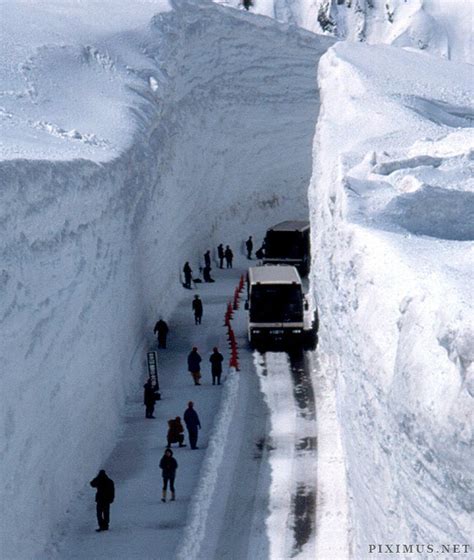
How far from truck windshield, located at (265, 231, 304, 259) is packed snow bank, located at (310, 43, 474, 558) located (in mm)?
8122

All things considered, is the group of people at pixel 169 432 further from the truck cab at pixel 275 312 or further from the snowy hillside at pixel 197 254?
the truck cab at pixel 275 312

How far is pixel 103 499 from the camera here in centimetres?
1577

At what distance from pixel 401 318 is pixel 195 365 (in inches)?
538

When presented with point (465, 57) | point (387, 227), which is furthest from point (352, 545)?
point (465, 57)

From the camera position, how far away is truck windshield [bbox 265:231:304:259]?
37000mm

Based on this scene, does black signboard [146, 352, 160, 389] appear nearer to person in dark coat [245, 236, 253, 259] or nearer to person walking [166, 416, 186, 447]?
person walking [166, 416, 186, 447]

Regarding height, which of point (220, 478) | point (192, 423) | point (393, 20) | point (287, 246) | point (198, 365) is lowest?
point (220, 478)

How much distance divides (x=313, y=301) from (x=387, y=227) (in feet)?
45.4

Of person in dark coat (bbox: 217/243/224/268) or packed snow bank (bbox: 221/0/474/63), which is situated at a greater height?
packed snow bank (bbox: 221/0/474/63)

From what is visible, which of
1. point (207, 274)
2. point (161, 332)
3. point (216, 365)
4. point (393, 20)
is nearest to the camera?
point (216, 365)

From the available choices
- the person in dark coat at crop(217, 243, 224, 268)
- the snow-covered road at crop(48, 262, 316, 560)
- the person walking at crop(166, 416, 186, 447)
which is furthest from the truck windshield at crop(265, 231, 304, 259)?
the person walking at crop(166, 416, 186, 447)

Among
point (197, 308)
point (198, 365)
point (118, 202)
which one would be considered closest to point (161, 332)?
point (197, 308)

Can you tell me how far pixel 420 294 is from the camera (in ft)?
34.3

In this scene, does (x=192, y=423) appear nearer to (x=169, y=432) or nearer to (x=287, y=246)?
(x=169, y=432)
